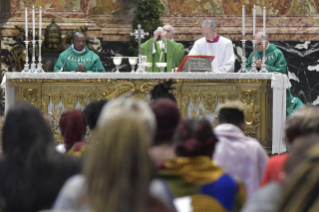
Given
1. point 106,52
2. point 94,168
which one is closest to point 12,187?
point 94,168

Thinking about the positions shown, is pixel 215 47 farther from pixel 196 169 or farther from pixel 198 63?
pixel 196 169

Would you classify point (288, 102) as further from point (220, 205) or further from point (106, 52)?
point (220, 205)

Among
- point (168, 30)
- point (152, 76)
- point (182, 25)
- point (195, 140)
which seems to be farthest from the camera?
point (182, 25)

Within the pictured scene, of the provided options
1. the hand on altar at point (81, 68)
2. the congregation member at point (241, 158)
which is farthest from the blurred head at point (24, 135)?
the hand on altar at point (81, 68)

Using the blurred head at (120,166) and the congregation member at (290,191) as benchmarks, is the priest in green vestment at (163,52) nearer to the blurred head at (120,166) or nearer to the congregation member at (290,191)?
the congregation member at (290,191)

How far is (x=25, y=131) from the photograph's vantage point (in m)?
2.71

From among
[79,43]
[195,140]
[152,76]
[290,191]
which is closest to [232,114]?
[195,140]

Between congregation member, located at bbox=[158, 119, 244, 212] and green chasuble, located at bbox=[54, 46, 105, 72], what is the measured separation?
7.30m

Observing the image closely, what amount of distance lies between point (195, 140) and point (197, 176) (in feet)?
0.77

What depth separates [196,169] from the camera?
289 centimetres

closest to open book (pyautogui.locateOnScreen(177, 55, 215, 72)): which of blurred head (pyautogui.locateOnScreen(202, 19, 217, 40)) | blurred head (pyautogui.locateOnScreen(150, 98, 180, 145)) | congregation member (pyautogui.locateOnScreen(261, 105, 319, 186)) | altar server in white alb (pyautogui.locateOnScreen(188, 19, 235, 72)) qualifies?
altar server in white alb (pyautogui.locateOnScreen(188, 19, 235, 72))

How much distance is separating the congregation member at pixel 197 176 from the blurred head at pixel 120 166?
63 centimetres

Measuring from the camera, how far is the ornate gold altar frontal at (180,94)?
8930 mm

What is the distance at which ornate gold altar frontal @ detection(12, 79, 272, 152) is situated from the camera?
29.3ft
